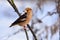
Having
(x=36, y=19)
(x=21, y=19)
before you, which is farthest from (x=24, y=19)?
(x=36, y=19)

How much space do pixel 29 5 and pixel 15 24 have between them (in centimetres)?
22

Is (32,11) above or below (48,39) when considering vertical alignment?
above

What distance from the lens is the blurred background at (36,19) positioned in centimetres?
174

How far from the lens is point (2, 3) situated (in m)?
1.73

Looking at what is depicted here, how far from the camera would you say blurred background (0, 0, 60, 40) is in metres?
1.74

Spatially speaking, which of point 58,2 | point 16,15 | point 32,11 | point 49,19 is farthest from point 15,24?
point 58,2

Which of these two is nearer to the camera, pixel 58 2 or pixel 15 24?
pixel 15 24

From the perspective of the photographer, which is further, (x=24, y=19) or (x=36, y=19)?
(x=36, y=19)

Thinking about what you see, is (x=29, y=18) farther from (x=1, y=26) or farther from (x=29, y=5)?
(x=1, y=26)

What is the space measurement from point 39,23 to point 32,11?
5.3 inches

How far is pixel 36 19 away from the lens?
1816mm

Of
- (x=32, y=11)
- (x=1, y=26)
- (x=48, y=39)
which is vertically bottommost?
(x=48, y=39)

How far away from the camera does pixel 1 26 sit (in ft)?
5.67

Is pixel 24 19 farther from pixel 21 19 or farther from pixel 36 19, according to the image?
pixel 36 19
